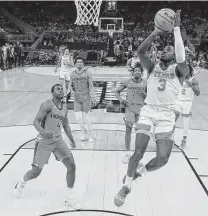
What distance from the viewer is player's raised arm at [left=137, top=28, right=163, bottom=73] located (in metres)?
4.30

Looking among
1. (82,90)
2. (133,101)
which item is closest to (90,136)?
(82,90)

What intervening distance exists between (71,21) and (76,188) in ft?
109

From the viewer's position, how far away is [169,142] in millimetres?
4453

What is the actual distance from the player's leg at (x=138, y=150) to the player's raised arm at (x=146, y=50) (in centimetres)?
57

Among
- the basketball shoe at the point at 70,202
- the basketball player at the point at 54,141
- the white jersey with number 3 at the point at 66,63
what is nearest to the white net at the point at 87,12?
the white jersey with number 3 at the point at 66,63

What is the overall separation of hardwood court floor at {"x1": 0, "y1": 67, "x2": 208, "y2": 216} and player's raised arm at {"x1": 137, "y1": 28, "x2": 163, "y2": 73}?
69.4 inches

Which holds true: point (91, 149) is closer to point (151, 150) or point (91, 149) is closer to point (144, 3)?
point (151, 150)

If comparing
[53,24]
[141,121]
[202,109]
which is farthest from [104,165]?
[53,24]

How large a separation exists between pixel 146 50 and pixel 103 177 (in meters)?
2.23

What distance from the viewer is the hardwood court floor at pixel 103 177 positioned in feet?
15.5

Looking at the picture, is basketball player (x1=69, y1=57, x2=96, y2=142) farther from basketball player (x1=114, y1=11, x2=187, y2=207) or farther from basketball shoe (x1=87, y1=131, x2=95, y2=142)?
basketball player (x1=114, y1=11, x2=187, y2=207)

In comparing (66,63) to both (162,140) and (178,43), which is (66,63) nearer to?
(162,140)

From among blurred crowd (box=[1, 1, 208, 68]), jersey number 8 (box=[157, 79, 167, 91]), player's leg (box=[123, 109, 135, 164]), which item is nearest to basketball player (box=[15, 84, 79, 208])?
jersey number 8 (box=[157, 79, 167, 91])

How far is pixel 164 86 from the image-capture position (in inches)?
177
